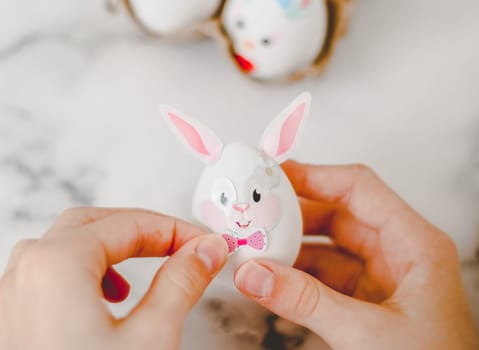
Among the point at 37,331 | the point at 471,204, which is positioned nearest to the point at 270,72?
the point at 471,204

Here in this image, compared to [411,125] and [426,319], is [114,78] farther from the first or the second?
[426,319]

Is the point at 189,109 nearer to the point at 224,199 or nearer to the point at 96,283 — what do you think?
the point at 224,199

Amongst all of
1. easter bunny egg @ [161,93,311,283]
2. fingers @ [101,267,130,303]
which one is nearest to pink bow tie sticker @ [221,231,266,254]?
easter bunny egg @ [161,93,311,283]

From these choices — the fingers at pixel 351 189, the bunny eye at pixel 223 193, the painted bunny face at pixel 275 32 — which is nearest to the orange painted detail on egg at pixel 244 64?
the painted bunny face at pixel 275 32

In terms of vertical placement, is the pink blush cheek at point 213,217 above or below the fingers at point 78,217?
above

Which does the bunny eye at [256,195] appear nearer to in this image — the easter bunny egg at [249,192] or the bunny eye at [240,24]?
the easter bunny egg at [249,192]

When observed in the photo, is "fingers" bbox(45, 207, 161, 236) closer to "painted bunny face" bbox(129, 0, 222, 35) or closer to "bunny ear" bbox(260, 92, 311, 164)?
"bunny ear" bbox(260, 92, 311, 164)
